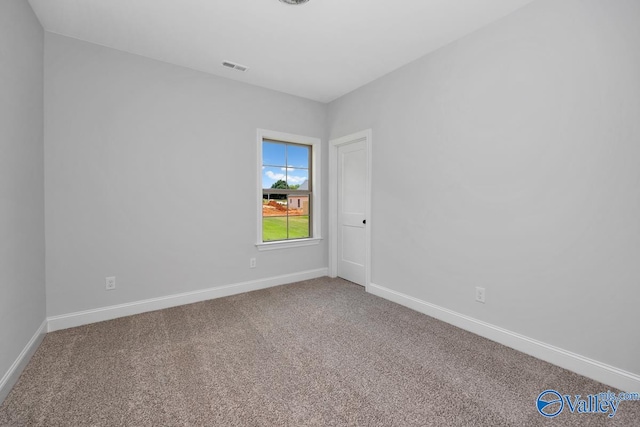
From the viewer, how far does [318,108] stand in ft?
13.4

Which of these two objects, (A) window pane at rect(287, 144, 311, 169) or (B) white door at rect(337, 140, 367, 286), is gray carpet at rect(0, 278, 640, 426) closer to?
(B) white door at rect(337, 140, 367, 286)

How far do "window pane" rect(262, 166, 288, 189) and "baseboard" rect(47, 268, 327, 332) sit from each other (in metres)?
1.29

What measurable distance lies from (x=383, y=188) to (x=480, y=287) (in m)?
1.47

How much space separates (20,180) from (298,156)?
9.47ft

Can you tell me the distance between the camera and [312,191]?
164 inches

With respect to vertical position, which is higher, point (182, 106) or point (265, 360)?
point (182, 106)

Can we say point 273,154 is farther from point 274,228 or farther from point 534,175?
point 534,175

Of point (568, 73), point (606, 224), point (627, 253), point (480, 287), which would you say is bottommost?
point (480, 287)

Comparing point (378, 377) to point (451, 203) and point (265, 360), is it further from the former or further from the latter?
point (451, 203)

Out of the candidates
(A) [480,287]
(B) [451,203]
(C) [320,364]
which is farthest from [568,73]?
(C) [320,364]

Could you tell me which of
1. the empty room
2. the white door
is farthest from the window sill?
the white door

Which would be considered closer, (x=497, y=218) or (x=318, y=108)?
(x=497, y=218)

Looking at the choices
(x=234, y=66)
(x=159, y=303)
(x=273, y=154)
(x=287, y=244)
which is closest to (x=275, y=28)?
(x=234, y=66)

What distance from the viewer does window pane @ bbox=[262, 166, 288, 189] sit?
379 centimetres
